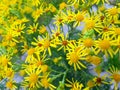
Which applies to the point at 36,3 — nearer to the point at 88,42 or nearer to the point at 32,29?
the point at 32,29

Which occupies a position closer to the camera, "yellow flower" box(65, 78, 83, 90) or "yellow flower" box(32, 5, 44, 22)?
"yellow flower" box(65, 78, 83, 90)

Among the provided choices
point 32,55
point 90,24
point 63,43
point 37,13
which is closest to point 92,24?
point 90,24

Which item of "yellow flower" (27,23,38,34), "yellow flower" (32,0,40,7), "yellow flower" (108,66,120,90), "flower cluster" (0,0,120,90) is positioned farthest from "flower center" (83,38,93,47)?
"yellow flower" (32,0,40,7)

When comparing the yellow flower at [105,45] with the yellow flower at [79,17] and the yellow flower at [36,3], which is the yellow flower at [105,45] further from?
the yellow flower at [36,3]

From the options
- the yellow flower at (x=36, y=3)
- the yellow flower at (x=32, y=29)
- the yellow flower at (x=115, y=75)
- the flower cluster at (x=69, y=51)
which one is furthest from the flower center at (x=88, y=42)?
the yellow flower at (x=36, y=3)

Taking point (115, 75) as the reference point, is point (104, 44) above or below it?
above

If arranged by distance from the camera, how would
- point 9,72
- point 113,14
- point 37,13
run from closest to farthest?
point 113,14, point 9,72, point 37,13

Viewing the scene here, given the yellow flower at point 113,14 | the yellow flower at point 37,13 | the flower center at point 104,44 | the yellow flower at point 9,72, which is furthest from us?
the yellow flower at point 37,13

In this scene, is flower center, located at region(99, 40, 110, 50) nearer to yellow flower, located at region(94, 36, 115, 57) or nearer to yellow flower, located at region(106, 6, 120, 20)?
yellow flower, located at region(94, 36, 115, 57)

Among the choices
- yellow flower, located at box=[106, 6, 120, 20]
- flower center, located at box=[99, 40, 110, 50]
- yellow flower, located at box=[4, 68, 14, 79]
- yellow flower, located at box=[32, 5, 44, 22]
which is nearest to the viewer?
flower center, located at box=[99, 40, 110, 50]

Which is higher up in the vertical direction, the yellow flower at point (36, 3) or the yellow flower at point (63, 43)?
the yellow flower at point (36, 3)

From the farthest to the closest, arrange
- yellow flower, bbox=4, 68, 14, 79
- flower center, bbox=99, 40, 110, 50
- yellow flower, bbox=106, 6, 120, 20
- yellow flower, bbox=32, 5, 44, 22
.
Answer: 1. yellow flower, bbox=32, 5, 44, 22
2. yellow flower, bbox=4, 68, 14, 79
3. yellow flower, bbox=106, 6, 120, 20
4. flower center, bbox=99, 40, 110, 50

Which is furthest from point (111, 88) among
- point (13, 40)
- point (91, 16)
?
point (13, 40)
